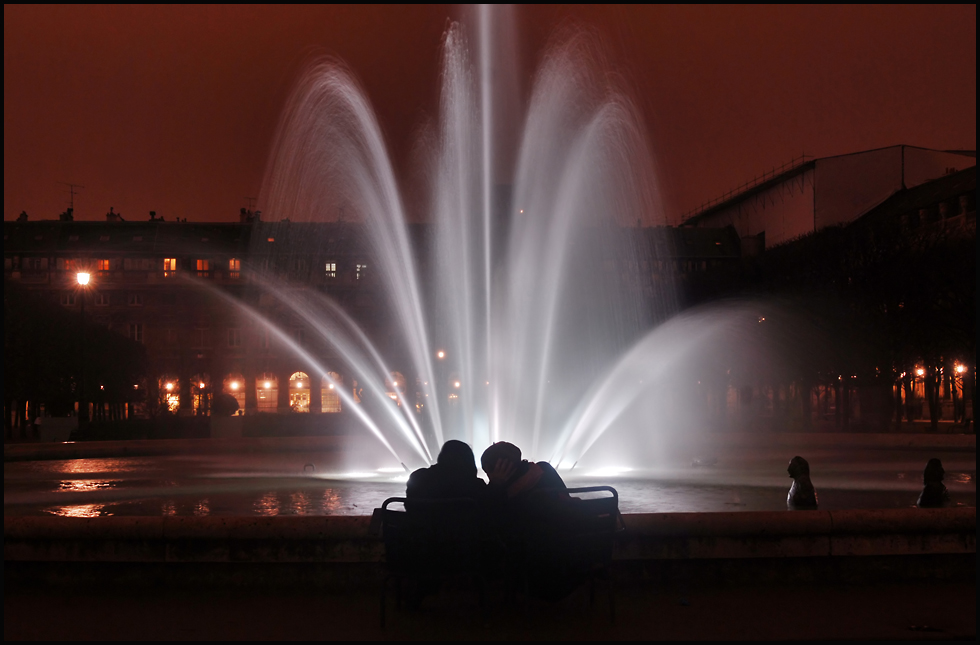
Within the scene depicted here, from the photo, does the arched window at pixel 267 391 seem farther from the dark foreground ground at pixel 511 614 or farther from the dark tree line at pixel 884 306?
the dark foreground ground at pixel 511 614

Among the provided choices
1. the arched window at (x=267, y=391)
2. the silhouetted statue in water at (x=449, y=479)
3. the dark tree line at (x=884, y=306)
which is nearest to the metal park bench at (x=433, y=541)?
the silhouetted statue in water at (x=449, y=479)

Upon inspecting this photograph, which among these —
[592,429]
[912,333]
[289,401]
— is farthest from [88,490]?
[289,401]

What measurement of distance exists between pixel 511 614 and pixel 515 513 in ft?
2.49

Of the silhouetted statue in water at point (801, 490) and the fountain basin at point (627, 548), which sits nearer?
the fountain basin at point (627, 548)

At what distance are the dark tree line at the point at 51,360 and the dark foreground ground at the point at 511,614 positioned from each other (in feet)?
107

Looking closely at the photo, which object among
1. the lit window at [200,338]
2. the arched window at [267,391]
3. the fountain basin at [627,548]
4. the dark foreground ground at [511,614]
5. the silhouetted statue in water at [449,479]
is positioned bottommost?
the dark foreground ground at [511,614]

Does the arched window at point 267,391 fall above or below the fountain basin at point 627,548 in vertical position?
above

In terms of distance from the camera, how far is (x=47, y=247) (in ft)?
281

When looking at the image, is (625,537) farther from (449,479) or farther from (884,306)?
(884,306)

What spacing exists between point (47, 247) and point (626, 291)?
5798cm

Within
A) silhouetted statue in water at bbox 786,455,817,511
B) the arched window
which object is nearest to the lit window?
the arched window

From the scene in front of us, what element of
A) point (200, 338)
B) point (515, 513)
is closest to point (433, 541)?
point (515, 513)

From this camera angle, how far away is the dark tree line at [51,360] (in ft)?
144

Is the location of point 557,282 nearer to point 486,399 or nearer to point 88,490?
point 486,399
